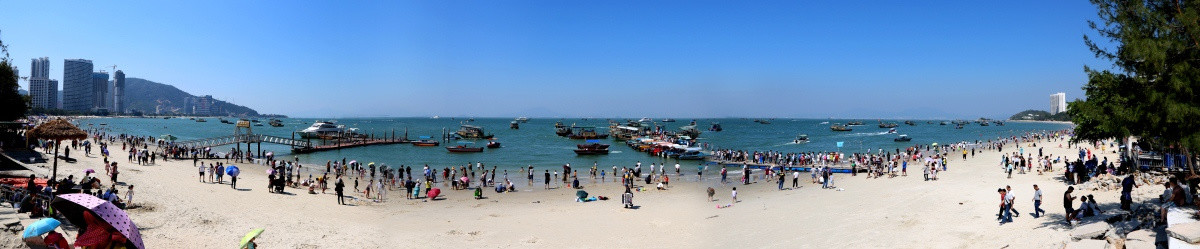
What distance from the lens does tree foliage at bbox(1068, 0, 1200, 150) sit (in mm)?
7383

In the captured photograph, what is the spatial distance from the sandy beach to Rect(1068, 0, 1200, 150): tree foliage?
2687 mm

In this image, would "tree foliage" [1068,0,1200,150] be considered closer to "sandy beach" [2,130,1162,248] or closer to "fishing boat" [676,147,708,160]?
"sandy beach" [2,130,1162,248]

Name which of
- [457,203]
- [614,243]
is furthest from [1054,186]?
[457,203]

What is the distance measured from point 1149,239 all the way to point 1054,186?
11895 mm

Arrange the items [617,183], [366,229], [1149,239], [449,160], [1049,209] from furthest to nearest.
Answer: [449,160] < [617,183] < [366,229] < [1049,209] < [1149,239]

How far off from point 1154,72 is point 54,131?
25.4m

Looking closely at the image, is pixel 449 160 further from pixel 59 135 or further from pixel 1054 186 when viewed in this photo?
pixel 1054 186

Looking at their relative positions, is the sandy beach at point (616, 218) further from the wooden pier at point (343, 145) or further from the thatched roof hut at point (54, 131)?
the wooden pier at point (343, 145)

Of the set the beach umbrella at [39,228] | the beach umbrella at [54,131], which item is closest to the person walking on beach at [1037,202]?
the beach umbrella at [39,228]

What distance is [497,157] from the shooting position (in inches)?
2037

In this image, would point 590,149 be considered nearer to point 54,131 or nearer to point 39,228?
point 54,131

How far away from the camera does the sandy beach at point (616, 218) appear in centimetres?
1277

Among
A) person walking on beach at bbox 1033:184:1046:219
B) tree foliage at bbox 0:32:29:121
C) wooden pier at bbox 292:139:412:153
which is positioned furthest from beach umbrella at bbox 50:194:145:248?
wooden pier at bbox 292:139:412:153

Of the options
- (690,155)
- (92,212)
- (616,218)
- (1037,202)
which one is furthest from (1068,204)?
(690,155)
